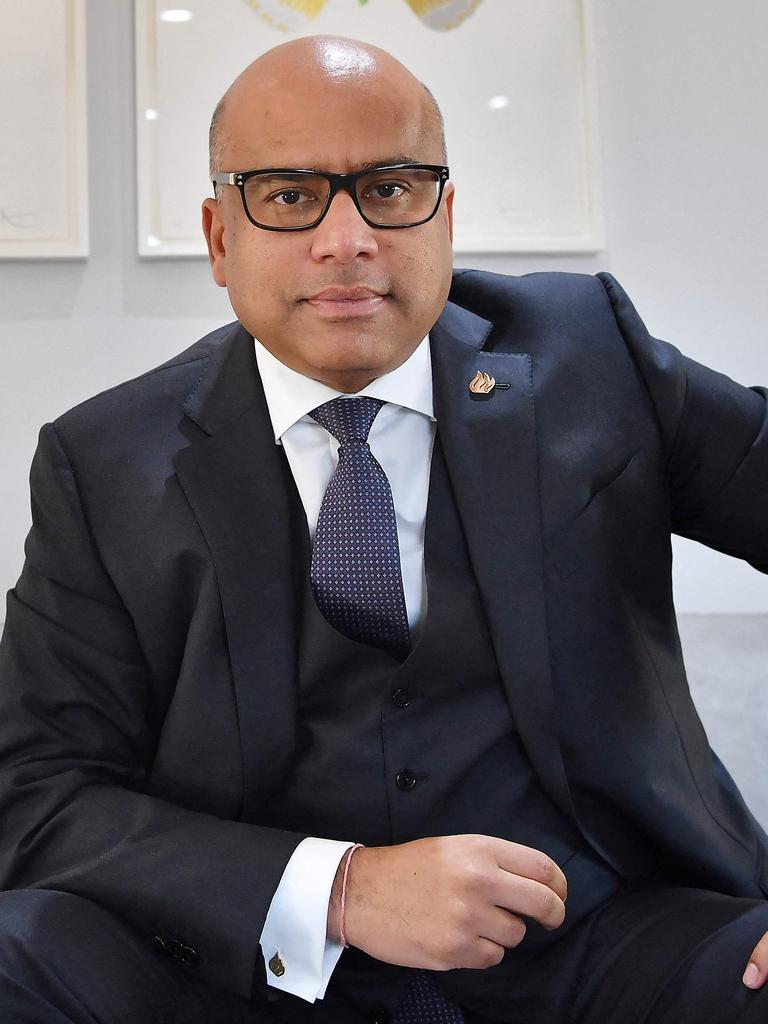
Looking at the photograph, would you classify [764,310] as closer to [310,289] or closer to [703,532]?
[703,532]

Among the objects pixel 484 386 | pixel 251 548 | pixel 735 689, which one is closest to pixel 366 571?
pixel 251 548

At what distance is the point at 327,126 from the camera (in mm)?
1222

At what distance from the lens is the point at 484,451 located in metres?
1.31

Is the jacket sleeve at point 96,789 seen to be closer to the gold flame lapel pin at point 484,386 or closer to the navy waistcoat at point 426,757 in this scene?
the navy waistcoat at point 426,757

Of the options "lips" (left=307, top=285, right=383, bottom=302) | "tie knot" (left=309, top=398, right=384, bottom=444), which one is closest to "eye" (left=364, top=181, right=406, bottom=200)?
"lips" (left=307, top=285, right=383, bottom=302)

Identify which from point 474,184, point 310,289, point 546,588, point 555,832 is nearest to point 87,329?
point 474,184

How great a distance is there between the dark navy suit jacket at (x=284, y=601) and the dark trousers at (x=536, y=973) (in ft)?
0.18

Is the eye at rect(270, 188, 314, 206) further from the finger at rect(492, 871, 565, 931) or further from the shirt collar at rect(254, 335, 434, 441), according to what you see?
the finger at rect(492, 871, 565, 931)

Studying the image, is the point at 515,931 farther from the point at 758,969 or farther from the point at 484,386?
the point at 484,386

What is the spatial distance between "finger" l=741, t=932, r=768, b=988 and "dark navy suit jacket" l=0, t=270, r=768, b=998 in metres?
0.22

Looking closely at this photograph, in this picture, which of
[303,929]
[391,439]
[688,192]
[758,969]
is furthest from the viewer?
[688,192]

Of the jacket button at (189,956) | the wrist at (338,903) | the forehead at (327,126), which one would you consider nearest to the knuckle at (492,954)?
the wrist at (338,903)

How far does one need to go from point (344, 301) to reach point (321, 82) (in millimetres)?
240

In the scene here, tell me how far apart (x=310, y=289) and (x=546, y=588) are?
415 mm
